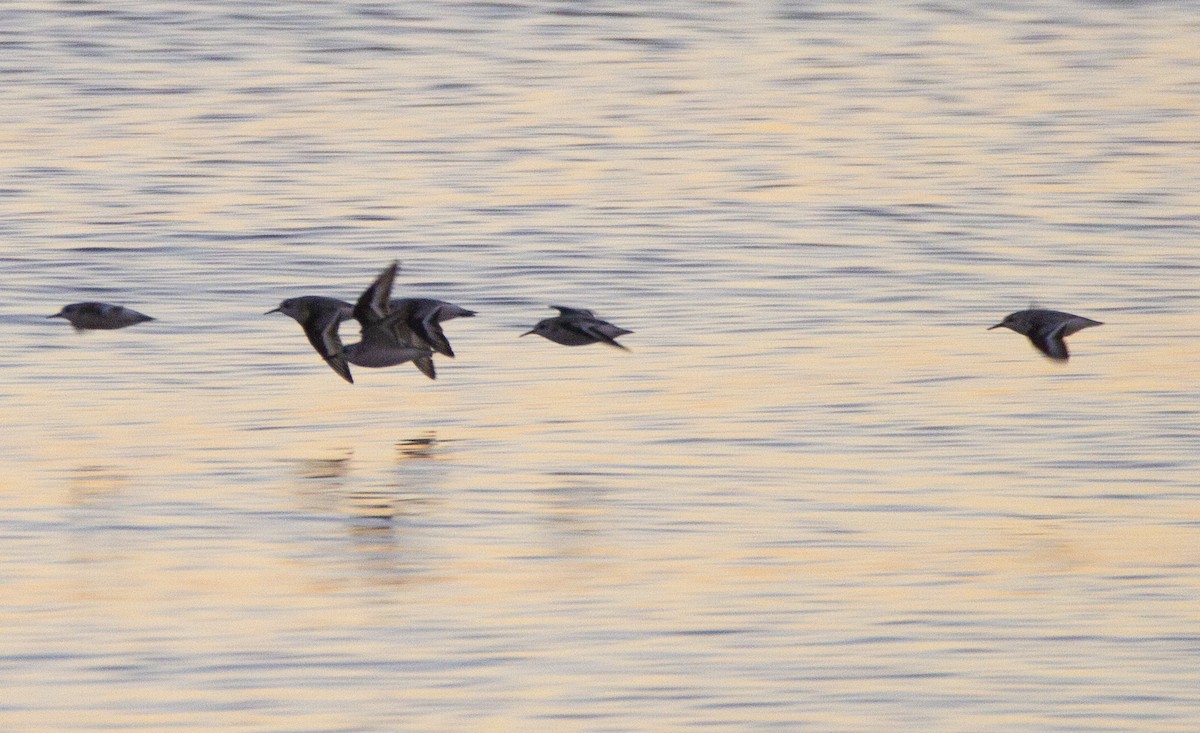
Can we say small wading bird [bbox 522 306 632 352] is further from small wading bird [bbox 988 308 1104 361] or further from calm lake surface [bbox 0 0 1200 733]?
small wading bird [bbox 988 308 1104 361]

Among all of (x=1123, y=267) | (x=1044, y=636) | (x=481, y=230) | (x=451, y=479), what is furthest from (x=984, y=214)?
(x=1044, y=636)

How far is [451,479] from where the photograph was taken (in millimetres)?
15430

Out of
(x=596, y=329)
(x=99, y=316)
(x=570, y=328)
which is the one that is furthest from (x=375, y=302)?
(x=99, y=316)

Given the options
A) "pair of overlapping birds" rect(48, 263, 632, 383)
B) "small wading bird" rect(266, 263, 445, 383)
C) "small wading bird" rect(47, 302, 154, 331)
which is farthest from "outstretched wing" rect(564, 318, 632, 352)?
"small wading bird" rect(47, 302, 154, 331)

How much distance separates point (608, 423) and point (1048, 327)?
3.01 m

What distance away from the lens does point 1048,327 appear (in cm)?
1688

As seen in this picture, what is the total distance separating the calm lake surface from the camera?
11781mm

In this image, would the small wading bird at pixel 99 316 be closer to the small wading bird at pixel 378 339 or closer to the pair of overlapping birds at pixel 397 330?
the pair of overlapping birds at pixel 397 330

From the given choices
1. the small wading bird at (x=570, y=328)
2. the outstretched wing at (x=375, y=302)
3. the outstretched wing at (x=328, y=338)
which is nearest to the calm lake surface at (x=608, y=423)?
the outstretched wing at (x=328, y=338)

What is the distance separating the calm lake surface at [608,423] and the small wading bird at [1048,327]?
535 millimetres

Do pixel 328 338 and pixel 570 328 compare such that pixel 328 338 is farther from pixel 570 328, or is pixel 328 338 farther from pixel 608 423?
pixel 608 423

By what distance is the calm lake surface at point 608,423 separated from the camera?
38.7 feet

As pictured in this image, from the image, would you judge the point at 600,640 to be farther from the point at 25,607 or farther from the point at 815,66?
the point at 815,66

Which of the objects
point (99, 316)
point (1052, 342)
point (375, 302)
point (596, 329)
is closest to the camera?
point (375, 302)
